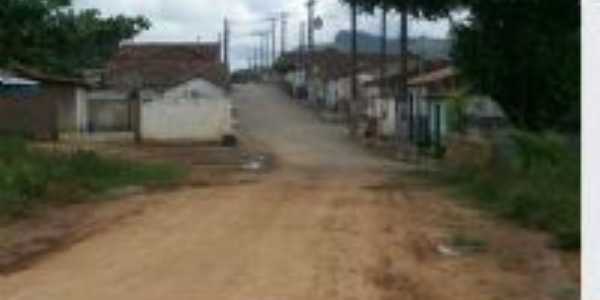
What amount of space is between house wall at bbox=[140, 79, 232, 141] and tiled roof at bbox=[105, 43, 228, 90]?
15.0 meters

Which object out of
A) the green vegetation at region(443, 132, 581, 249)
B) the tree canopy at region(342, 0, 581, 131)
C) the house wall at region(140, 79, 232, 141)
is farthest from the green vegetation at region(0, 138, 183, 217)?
the house wall at region(140, 79, 232, 141)

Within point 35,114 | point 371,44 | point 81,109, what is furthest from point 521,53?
point 371,44

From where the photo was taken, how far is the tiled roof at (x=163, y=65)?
233 ft

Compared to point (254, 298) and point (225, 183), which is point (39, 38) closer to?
point (225, 183)

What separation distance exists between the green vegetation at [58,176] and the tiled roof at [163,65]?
37016 mm

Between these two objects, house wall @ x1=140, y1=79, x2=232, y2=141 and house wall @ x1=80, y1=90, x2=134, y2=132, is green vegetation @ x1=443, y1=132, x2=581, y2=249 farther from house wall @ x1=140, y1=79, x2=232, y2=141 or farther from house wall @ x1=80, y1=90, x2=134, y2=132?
house wall @ x1=80, y1=90, x2=134, y2=132

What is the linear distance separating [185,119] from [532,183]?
104 feet

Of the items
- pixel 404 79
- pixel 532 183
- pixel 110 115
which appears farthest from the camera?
pixel 110 115

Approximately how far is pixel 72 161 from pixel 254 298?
18616 millimetres

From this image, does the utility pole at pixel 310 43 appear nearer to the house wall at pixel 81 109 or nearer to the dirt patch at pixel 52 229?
the house wall at pixel 81 109

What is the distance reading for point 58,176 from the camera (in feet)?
83.5

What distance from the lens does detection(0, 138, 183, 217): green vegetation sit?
2175 centimetres

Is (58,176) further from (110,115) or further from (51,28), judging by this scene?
(110,115)

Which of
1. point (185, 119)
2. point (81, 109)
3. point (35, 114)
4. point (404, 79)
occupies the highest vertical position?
point (404, 79)
